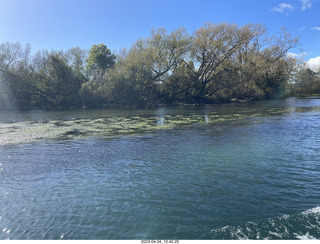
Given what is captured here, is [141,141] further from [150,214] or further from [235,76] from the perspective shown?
[235,76]

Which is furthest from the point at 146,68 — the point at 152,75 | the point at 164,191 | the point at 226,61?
the point at 164,191

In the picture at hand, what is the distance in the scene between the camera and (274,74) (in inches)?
2749

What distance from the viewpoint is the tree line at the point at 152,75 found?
2189 inches

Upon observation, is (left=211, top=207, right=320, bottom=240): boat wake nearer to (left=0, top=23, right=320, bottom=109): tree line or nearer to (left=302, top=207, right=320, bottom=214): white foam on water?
(left=302, top=207, right=320, bottom=214): white foam on water

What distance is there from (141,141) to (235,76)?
48.6 m

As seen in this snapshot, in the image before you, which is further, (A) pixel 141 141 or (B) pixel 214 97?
(B) pixel 214 97

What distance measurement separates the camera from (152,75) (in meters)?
58.2

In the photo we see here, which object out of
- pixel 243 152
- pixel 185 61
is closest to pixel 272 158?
pixel 243 152

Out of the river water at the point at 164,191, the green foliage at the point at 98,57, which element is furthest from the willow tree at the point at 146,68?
the river water at the point at 164,191

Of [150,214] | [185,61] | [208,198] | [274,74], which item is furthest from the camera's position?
[274,74]

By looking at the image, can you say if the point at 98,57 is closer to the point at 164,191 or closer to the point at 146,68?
the point at 146,68

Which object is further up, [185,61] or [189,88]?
[185,61]

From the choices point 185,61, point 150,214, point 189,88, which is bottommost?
point 150,214

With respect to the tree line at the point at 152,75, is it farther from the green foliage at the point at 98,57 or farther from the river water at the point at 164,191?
the river water at the point at 164,191
